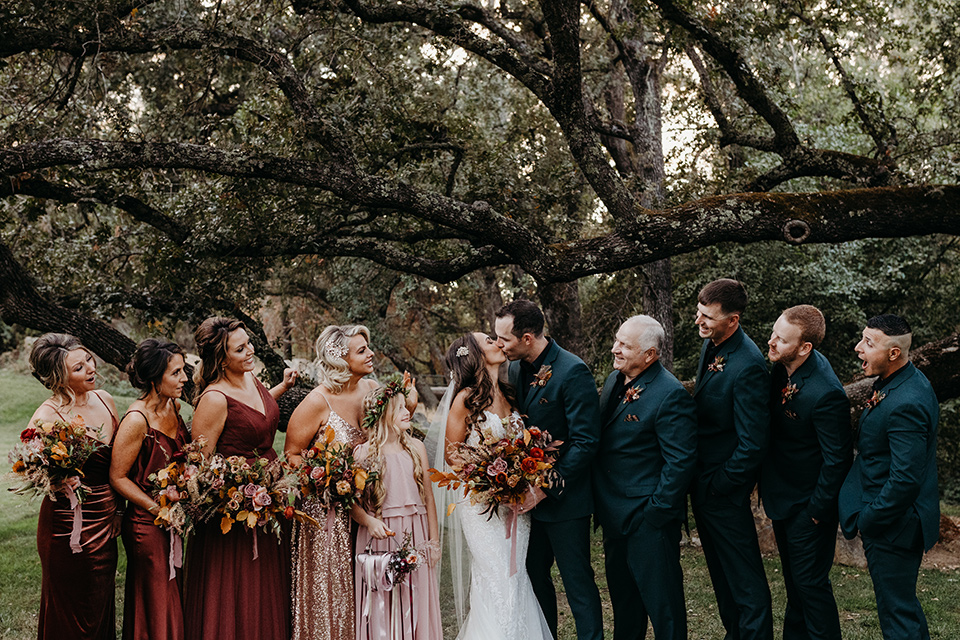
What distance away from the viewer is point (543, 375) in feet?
16.6

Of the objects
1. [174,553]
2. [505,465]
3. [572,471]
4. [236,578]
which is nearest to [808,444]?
[572,471]

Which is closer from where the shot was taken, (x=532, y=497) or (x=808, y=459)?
(x=808, y=459)

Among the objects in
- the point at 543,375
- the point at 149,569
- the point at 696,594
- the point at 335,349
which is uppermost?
the point at 335,349

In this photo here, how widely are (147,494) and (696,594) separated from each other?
5180mm

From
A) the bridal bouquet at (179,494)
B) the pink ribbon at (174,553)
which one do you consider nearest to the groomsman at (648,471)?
the bridal bouquet at (179,494)

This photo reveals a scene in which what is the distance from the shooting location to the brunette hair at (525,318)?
16.6 feet

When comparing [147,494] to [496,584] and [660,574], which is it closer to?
[496,584]

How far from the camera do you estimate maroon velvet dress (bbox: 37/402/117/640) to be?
15.7ft

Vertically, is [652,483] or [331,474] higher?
[331,474]

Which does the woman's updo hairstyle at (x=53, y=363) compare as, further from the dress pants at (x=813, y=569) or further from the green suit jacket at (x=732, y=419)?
the dress pants at (x=813, y=569)

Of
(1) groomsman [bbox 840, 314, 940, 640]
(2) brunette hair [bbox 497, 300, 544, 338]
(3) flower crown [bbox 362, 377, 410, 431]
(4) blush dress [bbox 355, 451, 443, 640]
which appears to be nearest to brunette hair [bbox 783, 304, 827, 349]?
(1) groomsman [bbox 840, 314, 940, 640]

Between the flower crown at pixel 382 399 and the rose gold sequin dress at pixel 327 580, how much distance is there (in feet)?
0.51

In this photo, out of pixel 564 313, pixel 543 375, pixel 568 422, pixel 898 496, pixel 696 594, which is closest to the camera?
pixel 898 496

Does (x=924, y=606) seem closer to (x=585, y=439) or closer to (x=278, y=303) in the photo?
(x=585, y=439)
